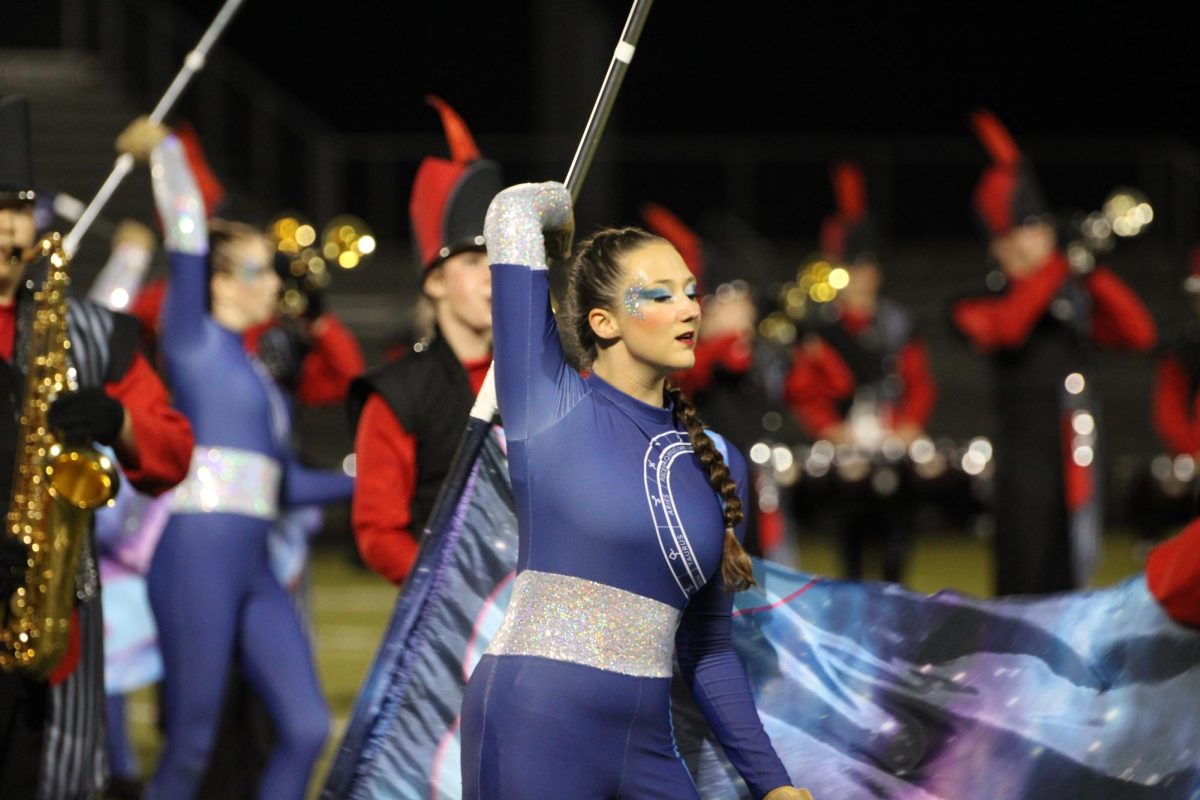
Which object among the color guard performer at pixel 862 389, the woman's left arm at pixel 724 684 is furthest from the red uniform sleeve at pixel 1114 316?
the woman's left arm at pixel 724 684

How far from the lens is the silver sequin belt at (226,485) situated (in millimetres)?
5758

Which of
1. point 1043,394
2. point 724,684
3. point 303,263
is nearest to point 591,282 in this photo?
point 724,684

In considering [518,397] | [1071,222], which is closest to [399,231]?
[1071,222]

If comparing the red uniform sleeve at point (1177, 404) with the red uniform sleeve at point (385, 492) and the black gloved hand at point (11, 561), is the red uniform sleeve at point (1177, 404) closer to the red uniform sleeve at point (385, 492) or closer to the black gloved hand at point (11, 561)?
the red uniform sleeve at point (385, 492)

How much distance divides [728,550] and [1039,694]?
0.89 m

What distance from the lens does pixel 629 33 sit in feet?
13.0

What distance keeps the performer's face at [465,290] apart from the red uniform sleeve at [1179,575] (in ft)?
6.10

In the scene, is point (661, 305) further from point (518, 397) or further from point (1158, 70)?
point (1158, 70)

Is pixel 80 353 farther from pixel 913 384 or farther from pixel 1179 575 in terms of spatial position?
pixel 913 384

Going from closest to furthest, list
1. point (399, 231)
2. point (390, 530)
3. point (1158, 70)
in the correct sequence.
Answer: point (390, 530)
point (399, 231)
point (1158, 70)

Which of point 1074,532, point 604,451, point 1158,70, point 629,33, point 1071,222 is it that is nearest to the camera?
point 604,451

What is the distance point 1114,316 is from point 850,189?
24.8 feet

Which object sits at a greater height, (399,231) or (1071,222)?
(1071,222)

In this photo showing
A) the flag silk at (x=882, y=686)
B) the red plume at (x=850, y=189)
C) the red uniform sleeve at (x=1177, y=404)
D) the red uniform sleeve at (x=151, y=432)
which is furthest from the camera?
the red plume at (x=850, y=189)
